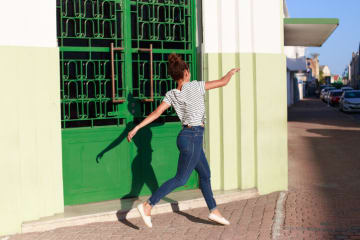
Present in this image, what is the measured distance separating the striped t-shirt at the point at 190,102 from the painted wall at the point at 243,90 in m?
1.89

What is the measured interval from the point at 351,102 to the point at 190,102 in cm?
2802

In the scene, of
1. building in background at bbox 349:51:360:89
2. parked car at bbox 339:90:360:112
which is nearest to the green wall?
parked car at bbox 339:90:360:112

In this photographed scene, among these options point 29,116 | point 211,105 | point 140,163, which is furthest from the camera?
point 211,105

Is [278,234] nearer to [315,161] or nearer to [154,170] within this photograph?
[154,170]

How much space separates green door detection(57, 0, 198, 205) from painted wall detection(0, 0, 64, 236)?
0.38 meters

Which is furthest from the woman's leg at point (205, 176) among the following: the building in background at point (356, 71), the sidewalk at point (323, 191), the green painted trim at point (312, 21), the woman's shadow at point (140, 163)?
the building in background at point (356, 71)

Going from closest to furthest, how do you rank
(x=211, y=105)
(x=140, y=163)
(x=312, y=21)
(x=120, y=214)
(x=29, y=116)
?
(x=29, y=116)
(x=120, y=214)
(x=140, y=163)
(x=211, y=105)
(x=312, y=21)

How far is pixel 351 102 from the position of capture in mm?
31672

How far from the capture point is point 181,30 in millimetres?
7547

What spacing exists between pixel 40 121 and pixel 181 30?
8.15 ft

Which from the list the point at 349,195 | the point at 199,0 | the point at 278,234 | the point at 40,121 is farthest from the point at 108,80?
the point at 349,195

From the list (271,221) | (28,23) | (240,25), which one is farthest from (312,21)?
(28,23)

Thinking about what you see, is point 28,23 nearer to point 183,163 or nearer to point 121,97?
point 121,97

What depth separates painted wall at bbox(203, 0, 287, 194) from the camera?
7406 millimetres
